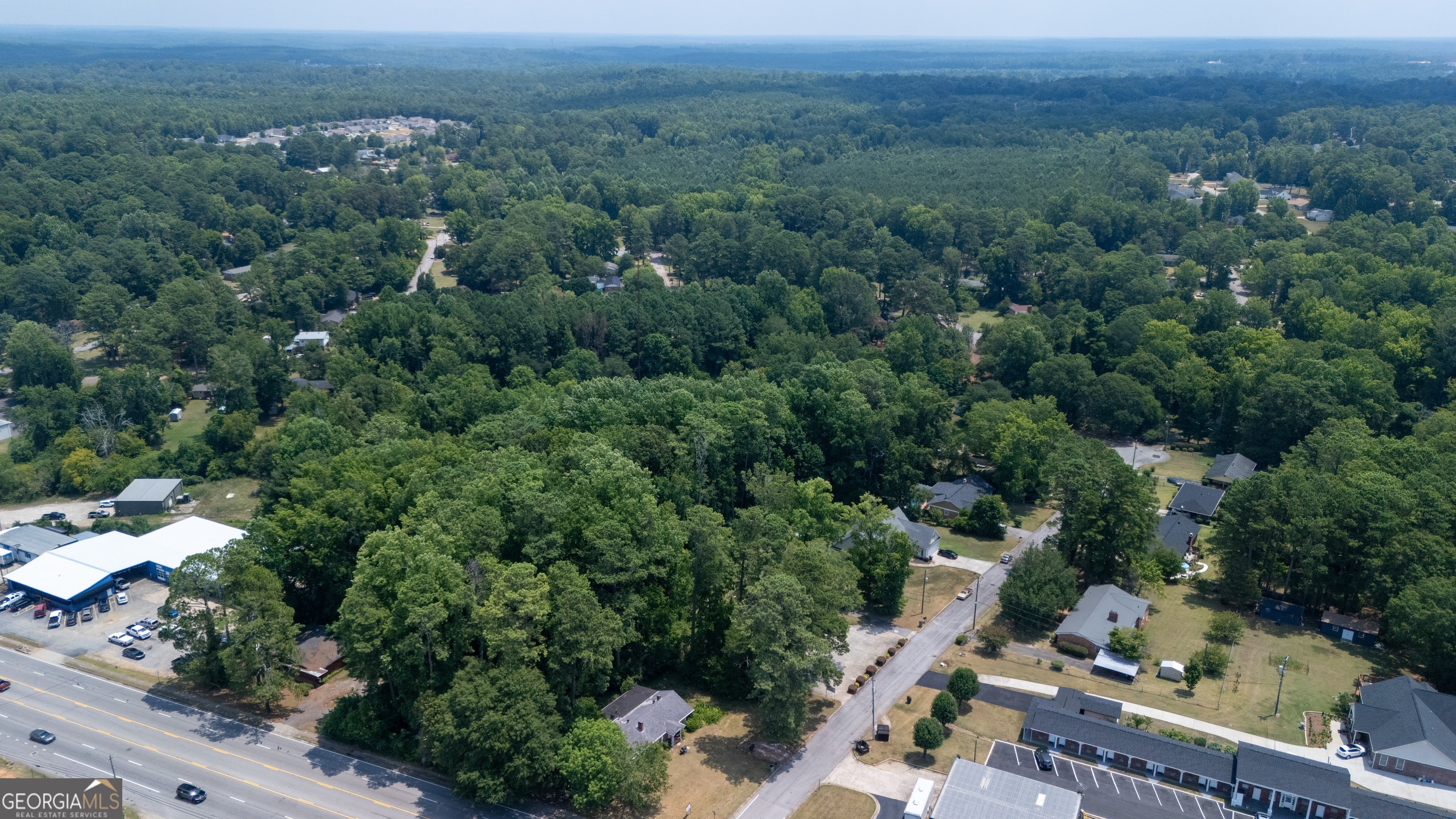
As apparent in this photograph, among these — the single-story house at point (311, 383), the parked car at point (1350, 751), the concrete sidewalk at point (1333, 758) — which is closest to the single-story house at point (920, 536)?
the concrete sidewalk at point (1333, 758)

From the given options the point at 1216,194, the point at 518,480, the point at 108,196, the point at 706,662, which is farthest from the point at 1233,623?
the point at 108,196

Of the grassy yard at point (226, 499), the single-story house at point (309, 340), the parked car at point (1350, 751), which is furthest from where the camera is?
the single-story house at point (309, 340)

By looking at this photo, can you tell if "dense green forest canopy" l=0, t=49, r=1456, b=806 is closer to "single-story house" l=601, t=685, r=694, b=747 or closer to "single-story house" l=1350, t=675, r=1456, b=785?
"single-story house" l=601, t=685, r=694, b=747

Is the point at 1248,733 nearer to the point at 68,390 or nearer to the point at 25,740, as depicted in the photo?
the point at 25,740

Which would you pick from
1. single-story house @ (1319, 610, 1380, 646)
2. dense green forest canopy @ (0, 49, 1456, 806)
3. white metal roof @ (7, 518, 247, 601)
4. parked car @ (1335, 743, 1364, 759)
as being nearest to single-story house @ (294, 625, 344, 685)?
dense green forest canopy @ (0, 49, 1456, 806)

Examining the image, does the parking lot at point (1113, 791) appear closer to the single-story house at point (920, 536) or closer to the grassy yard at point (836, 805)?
the grassy yard at point (836, 805)

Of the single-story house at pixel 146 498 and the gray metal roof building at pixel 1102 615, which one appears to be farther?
the single-story house at pixel 146 498
